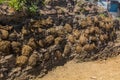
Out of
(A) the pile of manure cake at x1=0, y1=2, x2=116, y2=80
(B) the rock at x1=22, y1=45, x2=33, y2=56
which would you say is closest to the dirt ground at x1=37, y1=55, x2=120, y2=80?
(A) the pile of manure cake at x1=0, y1=2, x2=116, y2=80

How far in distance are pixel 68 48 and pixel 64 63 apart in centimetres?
69

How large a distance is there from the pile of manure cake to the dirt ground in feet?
0.97

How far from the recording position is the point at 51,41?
36.6ft

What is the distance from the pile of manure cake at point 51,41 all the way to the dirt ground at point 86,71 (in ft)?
0.97

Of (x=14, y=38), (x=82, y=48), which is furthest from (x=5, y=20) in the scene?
(x=82, y=48)

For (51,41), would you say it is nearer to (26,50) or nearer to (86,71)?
(26,50)

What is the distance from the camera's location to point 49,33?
1126cm

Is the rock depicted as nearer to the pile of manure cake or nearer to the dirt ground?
the pile of manure cake

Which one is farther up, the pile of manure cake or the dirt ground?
the pile of manure cake

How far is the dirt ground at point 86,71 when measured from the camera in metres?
10.5

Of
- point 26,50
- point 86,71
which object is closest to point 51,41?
point 26,50

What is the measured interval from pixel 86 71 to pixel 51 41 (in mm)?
1838

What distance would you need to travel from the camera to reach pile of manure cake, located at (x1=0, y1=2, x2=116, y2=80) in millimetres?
9664

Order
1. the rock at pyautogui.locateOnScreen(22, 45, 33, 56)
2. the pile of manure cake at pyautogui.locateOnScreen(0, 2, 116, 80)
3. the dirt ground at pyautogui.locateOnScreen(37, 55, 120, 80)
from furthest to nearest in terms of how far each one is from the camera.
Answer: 1. the dirt ground at pyautogui.locateOnScreen(37, 55, 120, 80)
2. the rock at pyautogui.locateOnScreen(22, 45, 33, 56)
3. the pile of manure cake at pyautogui.locateOnScreen(0, 2, 116, 80)
